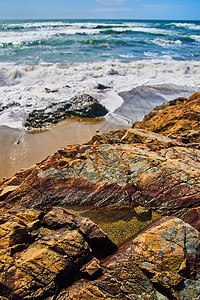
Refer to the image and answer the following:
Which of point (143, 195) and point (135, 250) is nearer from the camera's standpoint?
point (135, 250)

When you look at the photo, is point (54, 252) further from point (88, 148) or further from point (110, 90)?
point (110, 90)

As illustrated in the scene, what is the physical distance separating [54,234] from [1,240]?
2.17 ft

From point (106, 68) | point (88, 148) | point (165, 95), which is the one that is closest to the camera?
point (88, 148)

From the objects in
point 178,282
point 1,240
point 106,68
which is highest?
point 106,68

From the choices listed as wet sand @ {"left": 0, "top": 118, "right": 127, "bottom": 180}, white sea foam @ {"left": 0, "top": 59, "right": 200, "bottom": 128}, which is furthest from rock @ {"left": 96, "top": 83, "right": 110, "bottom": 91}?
wet sand @ {"left": 0, "top": 118, "right": 127, "bottom": 180}

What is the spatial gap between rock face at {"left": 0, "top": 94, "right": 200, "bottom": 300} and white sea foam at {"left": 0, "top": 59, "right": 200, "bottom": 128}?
240 inches

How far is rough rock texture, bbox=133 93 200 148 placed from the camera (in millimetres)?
5978

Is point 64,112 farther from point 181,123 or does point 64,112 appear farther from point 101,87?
point 181,123

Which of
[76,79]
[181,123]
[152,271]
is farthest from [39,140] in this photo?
[76,79]

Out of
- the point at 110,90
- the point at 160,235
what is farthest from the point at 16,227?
the point at 110,90

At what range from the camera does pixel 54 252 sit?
2477 mm

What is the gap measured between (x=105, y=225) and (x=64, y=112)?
7.51 metres

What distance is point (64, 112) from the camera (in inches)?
391

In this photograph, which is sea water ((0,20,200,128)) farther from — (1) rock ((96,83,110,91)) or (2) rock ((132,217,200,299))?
(2) rock ((132,217,200,299))
